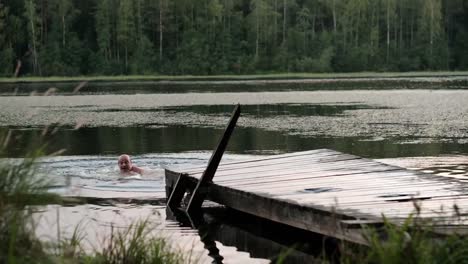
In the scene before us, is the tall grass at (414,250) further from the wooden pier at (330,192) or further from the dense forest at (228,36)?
the dense forest at (228,36)

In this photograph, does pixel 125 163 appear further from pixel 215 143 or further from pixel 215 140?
pixel 215 140

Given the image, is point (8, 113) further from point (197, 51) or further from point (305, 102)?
point (197, 51)

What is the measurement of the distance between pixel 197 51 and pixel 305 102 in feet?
159

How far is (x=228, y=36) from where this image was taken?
296 ft

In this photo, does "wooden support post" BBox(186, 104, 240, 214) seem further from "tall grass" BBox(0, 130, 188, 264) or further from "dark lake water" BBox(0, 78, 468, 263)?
"tall grass" BBox(0, 130, 188, 264)

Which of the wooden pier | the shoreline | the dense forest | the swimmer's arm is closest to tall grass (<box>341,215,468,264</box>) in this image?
the wooden pier

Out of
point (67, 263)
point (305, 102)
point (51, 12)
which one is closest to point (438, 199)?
point (67, 263)

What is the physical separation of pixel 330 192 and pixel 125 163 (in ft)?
21.0

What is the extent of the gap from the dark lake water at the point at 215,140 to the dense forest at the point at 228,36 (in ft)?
143

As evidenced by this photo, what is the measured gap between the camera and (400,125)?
26125 millimetres

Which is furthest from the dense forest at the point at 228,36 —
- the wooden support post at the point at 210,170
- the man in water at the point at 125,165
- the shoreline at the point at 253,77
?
the wooden support post at the point at 210,170

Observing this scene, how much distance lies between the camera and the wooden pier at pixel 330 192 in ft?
24.2

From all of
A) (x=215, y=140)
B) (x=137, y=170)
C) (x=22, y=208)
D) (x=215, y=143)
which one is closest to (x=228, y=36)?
(x=215, y=140)

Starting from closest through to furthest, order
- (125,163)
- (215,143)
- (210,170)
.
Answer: (210,170) < (125,163) < (215,143)
